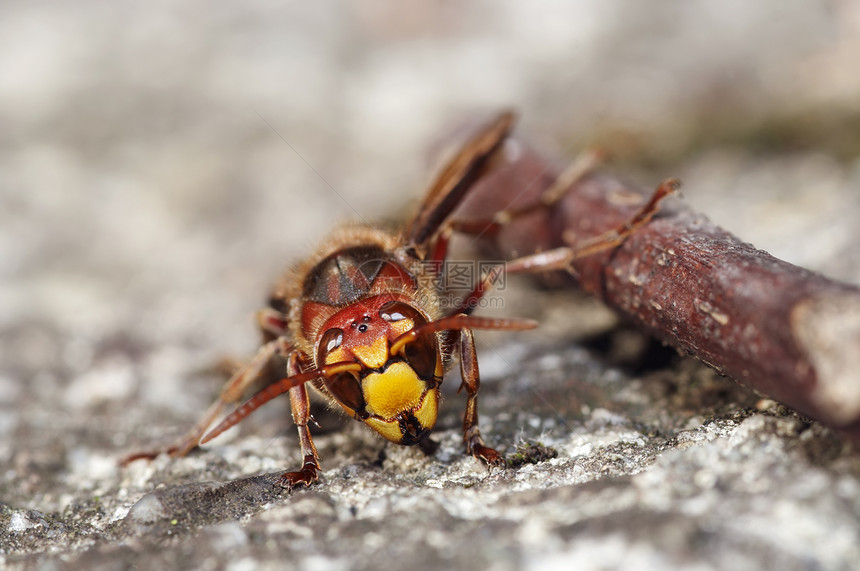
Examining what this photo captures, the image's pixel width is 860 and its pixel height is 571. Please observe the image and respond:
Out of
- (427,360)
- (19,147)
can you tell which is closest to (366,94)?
(19,147)

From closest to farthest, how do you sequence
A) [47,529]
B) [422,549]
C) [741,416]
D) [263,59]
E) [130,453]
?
[422,549], [741,416], [47,529], [130,453], [263,59]

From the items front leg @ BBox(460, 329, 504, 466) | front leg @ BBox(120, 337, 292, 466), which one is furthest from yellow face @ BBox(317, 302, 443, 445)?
front leg @ BBox(120, 337, 292, 466)

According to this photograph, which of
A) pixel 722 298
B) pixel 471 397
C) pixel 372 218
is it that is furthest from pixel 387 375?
pixel 372 218

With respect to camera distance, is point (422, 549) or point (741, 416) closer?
point (422, 549)

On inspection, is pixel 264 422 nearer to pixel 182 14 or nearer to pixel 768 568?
pixel 768 568

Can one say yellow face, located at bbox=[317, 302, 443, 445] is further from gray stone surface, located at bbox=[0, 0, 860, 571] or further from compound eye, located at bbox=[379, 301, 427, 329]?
gray stone surface, located at bbox=[0, 0, 860, 571]

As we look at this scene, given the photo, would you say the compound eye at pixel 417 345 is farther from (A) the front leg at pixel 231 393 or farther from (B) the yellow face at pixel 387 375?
(A) the front leg at pixel 231 393
